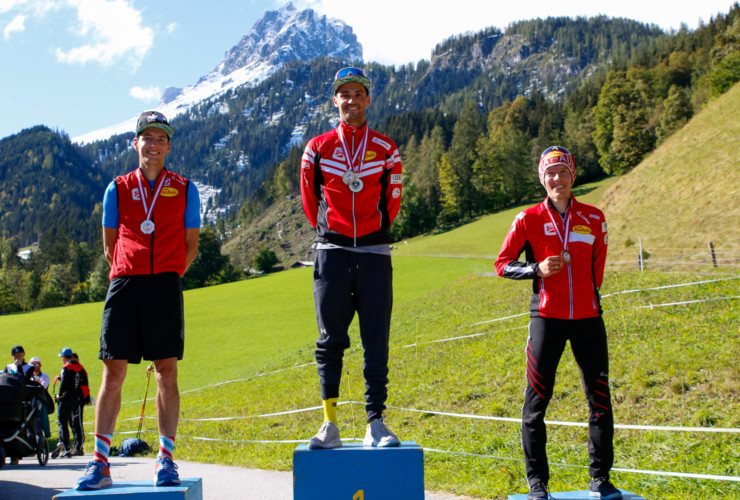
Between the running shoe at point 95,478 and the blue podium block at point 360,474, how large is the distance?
4.54 feet

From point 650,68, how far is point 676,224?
94.6m

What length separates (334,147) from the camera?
4539mm

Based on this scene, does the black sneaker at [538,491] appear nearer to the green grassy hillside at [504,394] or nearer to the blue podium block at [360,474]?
the blue podium block at [360,474]

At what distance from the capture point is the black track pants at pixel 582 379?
4.15 m

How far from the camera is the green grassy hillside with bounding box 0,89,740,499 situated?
235 inches

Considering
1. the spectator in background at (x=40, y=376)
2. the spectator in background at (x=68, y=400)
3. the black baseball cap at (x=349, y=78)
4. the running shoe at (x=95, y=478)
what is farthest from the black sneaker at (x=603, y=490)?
the spectator in background at (x=40, y=376)

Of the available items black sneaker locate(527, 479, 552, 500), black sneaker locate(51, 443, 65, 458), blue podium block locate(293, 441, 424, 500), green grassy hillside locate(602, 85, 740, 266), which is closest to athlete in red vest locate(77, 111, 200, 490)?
blue podium block locate(293, 441, 424, 500)

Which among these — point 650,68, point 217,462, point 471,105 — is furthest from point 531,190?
point 217,462

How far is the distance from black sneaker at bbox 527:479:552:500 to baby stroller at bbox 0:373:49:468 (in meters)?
7.56

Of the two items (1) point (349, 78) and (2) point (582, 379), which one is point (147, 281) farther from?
(2) point (582, 379)

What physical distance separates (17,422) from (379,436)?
741 cm

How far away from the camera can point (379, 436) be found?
13.5ft

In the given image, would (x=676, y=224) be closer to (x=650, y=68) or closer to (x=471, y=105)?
(x=650, y=68)

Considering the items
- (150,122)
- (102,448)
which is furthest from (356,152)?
(102,448)
